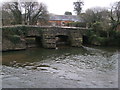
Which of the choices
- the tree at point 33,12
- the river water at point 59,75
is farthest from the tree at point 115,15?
the river water at point 59,75

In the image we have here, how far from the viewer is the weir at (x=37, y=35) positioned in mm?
25456

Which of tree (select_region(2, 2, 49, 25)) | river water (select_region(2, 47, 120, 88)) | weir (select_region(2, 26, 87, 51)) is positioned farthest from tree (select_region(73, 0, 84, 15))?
river water (select_region(2, 47, 120, 88))

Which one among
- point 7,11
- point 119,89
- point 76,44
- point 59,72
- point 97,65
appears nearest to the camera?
Answer: point 119,89

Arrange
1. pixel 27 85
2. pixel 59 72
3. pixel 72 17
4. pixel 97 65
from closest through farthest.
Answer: pixel 27 85, pixel 59 72, pixel 97 65, pixel 72 17

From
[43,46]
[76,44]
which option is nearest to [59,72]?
[43,46]

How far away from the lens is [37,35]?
29250 mm

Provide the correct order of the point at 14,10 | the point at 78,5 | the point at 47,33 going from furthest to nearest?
the point at 78,5
the point at 14,10
the point at 47,33

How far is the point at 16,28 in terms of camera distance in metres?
27.3

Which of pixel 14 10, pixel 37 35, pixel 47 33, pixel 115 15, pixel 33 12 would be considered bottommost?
pixel 37 35

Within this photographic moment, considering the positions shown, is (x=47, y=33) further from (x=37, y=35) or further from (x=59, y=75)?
(x=59, y=75)

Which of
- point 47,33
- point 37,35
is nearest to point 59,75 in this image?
point 47,33

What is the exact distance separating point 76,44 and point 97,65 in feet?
47.7

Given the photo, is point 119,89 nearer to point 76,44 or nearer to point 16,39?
point 16,39

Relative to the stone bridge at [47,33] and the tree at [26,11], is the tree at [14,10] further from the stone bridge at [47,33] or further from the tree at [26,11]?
the stone bridge at [47,33]
